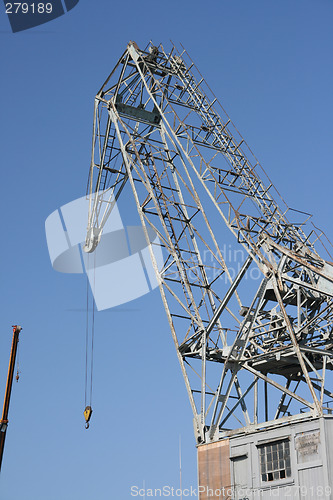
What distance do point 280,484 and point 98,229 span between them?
22.0m

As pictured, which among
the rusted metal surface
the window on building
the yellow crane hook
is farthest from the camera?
the yellow crane hook

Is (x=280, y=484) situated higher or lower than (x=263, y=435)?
lower

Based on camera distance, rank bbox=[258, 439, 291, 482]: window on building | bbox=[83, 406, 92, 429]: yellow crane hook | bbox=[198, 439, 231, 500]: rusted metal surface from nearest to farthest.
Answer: bbox=[258, 439, 291, 482]: window on building → bbox=[198, 439, 231, 500]: rusted metal surface → bbox=[83, 406, 92, 429]: yellow crane hook

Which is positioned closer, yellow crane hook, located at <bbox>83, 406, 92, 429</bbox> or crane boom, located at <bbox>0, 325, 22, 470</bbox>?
crane boom, located at <bbox>0, 325, 22, 470</bbox>

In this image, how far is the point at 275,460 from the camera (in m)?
29.8

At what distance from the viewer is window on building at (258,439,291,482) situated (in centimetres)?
2944

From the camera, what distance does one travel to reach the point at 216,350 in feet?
115

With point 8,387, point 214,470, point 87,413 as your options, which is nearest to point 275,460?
point 214,470

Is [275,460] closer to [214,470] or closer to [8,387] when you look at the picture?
[214,470]

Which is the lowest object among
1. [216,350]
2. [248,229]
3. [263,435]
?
[263,435]

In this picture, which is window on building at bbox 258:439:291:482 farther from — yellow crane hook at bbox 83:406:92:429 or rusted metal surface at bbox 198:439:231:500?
yellow crane hook at bbox 83:406:92:429

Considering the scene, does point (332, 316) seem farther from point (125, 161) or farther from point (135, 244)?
point (135, 244)

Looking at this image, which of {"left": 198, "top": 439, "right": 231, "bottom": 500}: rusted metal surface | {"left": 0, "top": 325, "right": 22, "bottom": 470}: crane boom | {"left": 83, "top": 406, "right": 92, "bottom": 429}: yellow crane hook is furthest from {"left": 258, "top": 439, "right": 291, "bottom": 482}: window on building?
{"left": 0, "top": 325, "right": 22, "bottom": 470}: crane boom

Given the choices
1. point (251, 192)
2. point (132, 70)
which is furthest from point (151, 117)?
point (251, 192)
